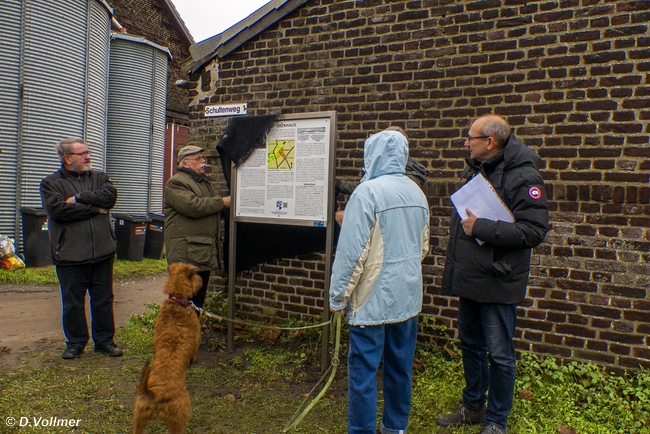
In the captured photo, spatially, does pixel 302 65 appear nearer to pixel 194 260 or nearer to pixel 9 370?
pixel 194 260

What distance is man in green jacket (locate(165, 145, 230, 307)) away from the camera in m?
4.93

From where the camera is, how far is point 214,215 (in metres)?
5.23

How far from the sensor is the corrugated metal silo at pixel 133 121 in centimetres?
1423

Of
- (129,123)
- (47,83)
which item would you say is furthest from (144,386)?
(129,123)

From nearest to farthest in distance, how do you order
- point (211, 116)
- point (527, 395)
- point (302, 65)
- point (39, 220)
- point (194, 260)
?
point (527, 395) < point (194, 260) < point (302, 65) < point (211, 116) < point (39, 220)

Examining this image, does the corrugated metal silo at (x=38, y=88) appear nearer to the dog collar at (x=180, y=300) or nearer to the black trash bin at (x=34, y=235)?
the black trash bin at (x=34, y=235)

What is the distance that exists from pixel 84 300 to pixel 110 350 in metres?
0.57

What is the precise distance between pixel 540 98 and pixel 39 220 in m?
9.45

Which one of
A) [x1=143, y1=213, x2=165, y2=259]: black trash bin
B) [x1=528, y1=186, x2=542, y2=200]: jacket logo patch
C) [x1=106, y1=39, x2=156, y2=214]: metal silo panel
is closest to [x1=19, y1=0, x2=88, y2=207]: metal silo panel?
[x1=143, y1=213, x2=165, y2=259]: black trash bin

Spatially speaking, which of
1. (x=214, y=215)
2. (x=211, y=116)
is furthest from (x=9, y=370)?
(x=211, y=116)

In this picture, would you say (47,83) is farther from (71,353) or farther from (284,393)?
(284,393)

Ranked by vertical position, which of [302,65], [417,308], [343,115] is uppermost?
[302,65]

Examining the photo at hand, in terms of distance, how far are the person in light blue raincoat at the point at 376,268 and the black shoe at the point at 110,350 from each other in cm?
302

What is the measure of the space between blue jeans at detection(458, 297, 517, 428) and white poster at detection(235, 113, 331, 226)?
1711 millimetres
